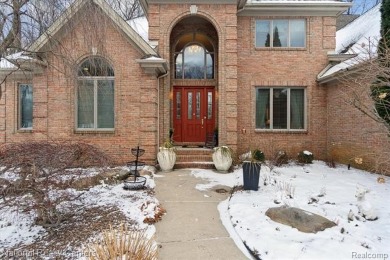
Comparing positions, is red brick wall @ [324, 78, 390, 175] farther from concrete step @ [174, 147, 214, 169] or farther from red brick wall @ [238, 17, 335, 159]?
concrete step @ [174, 147, 214, 169]

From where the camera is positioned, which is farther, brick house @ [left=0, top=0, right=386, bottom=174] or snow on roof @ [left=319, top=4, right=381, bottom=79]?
snow on roof @ [left=319, top=4, right=381, bottom=79]

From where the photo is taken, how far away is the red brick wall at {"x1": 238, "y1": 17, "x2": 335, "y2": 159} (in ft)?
38.7

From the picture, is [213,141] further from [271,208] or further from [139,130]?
[271,208]

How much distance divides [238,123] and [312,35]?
5116 millimetres

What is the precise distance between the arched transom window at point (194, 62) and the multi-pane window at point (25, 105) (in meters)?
6.37

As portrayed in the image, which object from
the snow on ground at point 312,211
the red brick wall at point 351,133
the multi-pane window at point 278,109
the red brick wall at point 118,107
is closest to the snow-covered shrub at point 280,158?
the multi-pane window at point 278,109

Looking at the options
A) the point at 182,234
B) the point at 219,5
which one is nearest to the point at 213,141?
the point at 219,5

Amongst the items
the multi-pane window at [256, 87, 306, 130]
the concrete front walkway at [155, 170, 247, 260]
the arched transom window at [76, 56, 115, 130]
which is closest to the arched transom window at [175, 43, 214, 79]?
the multi-pane window at [256, 87, 306, 130]

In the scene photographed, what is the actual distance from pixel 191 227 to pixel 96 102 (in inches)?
267

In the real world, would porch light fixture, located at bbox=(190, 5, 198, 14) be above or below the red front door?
above

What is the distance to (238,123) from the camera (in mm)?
11750

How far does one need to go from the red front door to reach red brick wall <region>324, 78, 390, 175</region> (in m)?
5.20

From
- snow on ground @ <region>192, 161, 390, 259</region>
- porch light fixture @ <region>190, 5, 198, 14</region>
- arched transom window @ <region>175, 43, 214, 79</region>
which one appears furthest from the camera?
arched transom window @ <region>175, 43, 214, 79</region>

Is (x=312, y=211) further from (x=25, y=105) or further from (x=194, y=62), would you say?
(x=25, y=105)
